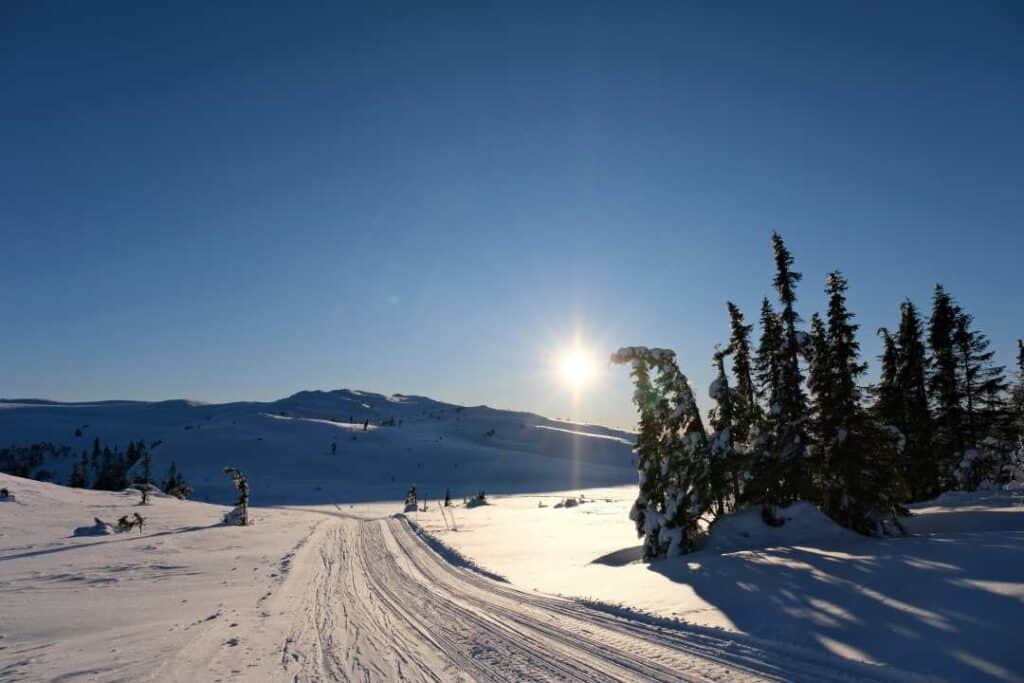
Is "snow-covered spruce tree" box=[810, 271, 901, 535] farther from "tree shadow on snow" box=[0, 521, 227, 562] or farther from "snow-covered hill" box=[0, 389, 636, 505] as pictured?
"snow-covered hill" box=[0, 389, 636, 505]

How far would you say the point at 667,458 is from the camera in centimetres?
2236

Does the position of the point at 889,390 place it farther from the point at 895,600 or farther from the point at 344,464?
the point at 344,464

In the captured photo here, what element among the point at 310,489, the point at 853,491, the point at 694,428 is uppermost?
the point at 694,428

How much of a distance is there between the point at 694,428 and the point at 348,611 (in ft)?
48.4

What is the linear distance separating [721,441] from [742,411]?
6.70ft

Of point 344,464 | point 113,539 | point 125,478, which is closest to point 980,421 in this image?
point 113,539

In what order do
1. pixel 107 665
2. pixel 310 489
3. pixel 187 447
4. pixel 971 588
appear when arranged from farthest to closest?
pixel 187 447 → pixel 310 489 → pixel 971 588 → pixel 107 665

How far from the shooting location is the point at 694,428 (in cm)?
2273

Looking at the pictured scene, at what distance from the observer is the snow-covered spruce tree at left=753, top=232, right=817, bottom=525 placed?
77.0 ft

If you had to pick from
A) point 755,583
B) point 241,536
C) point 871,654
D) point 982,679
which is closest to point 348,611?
point 755,583

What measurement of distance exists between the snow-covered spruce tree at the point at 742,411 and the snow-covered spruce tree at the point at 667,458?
2040mm

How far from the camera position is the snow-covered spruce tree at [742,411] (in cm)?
2347

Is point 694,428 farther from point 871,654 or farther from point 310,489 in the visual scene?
point 310,489

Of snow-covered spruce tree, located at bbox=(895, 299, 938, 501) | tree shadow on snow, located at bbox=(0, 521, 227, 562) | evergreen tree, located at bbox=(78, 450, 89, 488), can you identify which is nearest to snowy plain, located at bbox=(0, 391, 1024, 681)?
tree shadow on snow, located at bbox=(0, 521, 227, 562)
